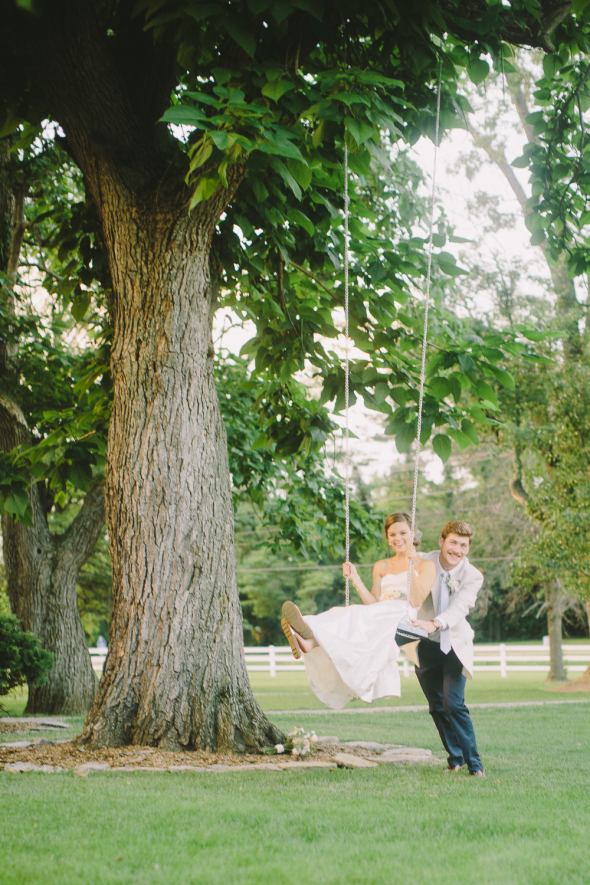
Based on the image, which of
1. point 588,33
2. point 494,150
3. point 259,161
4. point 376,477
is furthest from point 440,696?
point 376,477

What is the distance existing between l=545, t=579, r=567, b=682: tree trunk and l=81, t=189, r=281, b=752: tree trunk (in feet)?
56.8

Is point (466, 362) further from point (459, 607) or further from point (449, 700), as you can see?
point (449, 700)

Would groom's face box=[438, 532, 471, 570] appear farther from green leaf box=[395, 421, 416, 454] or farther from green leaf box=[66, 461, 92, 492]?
green leaf box=[66, 461, 92, 492]

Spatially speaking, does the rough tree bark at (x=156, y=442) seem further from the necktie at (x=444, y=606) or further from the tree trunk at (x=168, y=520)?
the necktie at (x=444, y=606)

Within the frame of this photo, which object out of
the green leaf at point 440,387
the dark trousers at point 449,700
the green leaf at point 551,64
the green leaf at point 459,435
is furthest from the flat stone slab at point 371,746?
the green leaf at point 551,64

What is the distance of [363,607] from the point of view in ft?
15.8

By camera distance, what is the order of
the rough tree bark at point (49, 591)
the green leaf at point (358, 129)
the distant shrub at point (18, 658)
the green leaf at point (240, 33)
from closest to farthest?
the green leaf at point (240, 33) → the green leaf at point (358, 129) → the distant shrub at point (18, 658) → the rough tree bark at point (49, 591)

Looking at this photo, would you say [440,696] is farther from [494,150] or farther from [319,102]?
[494,150]

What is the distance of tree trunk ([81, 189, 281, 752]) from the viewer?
546 centimetres

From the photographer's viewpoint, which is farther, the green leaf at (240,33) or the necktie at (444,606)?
the necktie at (444,606)

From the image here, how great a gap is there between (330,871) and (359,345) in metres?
4.70

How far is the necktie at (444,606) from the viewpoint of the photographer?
5254 millimetres

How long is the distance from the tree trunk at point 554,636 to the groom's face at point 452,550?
17023mm

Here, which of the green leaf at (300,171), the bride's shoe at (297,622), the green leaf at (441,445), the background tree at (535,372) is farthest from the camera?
the background tree at (535,372)
